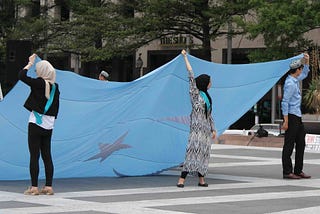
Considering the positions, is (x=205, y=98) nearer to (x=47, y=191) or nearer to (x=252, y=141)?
(x=47, y=191)

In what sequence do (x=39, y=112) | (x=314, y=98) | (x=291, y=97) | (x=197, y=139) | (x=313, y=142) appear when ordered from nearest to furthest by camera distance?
(x=39, y=112) < (x=197, y=139) < (x=291, y=97) < (x=313, y=142) < (x=314, y=98)

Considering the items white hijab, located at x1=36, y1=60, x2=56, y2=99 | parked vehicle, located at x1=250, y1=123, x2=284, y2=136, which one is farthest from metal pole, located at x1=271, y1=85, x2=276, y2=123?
white hijab, located at x1=36, y1=60, x2=56, y2=99

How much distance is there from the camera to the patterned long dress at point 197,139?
458 inches

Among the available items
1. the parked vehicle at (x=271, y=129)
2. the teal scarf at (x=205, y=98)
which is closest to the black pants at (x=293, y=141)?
the teal scarf at (x=205, y=98)

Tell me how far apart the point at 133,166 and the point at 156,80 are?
1614 millimetres

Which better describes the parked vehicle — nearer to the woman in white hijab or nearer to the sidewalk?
the sidewalk

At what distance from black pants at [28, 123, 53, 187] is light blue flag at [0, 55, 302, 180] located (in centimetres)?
139

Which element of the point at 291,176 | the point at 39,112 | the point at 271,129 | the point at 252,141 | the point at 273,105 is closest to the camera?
the point at 39,112

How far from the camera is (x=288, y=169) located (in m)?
13.3

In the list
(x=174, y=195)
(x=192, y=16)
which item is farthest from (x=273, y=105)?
(x=174, y=195)

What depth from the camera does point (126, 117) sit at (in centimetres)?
1278

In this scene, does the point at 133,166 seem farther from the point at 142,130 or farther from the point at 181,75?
the point at 181,75

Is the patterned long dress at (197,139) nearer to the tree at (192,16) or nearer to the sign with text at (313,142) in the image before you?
the sign with text at (313,142)

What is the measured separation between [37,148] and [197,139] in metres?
2.57
